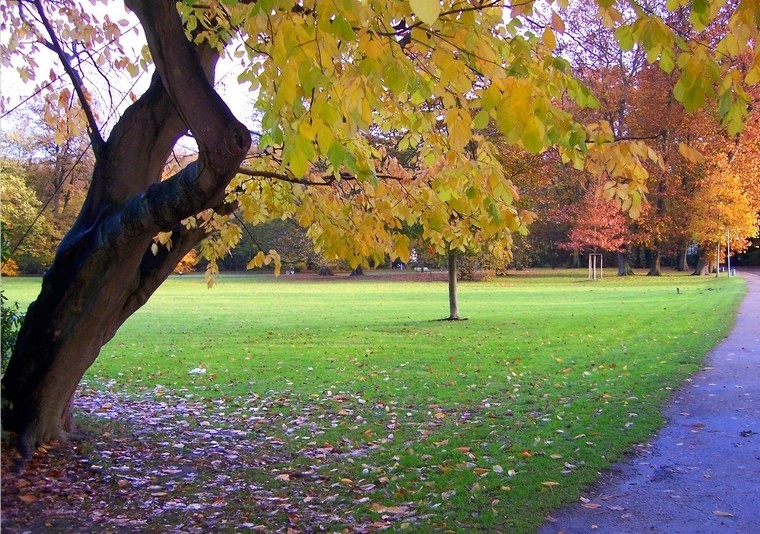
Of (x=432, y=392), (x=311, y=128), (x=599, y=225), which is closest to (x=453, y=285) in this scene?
(x=432, y=392)

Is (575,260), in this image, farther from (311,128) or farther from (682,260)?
(311,128)

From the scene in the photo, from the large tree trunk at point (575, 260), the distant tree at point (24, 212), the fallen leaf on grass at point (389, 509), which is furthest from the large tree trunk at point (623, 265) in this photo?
the fallen leaf on grass at point (389, 509)

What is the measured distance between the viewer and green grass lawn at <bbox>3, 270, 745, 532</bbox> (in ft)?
16.9

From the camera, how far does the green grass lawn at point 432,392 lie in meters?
5.14

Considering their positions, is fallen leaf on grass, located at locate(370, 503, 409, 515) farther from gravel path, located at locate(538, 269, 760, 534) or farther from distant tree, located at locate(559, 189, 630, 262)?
distant tree, located at locate(559, 189, 630, 262)

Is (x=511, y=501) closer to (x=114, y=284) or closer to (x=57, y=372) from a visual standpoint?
(x=114, y=284)

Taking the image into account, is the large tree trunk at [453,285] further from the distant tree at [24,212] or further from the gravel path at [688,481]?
the distant tree at [24,212]

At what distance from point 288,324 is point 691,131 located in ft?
90.7

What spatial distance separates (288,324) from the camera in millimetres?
18875

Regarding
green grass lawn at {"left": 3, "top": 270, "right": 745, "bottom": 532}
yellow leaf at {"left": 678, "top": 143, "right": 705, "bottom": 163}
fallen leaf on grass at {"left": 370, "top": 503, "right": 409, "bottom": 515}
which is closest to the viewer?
yellow leaf at {"left": 678, "top": 143, "right": 705, "bottom": 163}

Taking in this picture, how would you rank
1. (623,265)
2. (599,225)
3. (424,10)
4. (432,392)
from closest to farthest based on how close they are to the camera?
(424,10) < (432,392) < (599,225) < (623,265)

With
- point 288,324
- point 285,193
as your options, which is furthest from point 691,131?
point 285,193

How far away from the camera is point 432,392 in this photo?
30.1ft

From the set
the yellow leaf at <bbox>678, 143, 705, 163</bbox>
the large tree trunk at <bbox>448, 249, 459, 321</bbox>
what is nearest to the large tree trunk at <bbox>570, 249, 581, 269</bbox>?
the large tree trunk at <bbox>448, 249, 459, 321</bbox>
